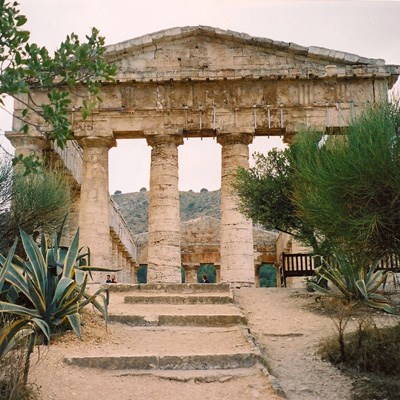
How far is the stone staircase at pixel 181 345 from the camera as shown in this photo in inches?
276

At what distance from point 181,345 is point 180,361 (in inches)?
37.2

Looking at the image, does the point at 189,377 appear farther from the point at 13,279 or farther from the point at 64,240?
the point at 64,240

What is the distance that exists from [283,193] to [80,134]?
8.26m

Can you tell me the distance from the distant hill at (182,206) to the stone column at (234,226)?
3856cm

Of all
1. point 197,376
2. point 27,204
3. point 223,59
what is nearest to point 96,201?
→ point 223,59

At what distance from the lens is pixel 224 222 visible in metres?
19.3

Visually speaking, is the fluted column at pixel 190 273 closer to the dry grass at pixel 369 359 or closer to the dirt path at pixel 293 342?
the dirt path at pixel 293 342

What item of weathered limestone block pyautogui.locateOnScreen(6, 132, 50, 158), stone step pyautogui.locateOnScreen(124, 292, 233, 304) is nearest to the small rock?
stone step pyautogui.locateOnScreen(124, 292, 233, 304)

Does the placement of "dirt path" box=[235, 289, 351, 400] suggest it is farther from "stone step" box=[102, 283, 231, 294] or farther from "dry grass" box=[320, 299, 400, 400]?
"stone step" box=[102, 283, 231, 294]

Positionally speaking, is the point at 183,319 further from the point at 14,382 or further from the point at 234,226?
the point at 234,226

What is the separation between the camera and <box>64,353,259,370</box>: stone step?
7.14 metres

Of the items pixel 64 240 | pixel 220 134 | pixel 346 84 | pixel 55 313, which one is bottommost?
pixel 55 313

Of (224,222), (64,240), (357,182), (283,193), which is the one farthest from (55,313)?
(64,240)

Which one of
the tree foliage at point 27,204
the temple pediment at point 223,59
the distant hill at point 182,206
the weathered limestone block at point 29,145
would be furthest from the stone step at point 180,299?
the distant hill at point 182,206
